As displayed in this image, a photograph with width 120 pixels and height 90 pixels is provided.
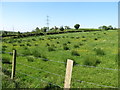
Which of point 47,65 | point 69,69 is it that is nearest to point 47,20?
point 47,65

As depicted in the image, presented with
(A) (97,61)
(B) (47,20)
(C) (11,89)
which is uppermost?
(B) (47,20)

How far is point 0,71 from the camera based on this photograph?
923cm

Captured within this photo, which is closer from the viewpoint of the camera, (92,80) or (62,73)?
(92,80)

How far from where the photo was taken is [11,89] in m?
6.66

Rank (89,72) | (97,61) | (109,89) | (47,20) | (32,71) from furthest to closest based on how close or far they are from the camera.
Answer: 1. (47,20)
2. (97,61)
3. (32,71)
4. (89,72)
5. (109,89)

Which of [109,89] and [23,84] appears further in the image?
[23,84]

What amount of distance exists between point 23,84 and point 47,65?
11.0 feet

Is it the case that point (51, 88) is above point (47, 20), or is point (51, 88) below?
below

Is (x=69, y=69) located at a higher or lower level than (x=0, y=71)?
higher

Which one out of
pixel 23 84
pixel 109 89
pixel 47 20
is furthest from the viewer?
pixel 47 20

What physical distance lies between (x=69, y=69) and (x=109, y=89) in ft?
8.40

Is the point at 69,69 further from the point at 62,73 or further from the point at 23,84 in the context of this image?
the point at 62,73

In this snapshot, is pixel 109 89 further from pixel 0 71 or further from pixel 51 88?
pixel 0 71

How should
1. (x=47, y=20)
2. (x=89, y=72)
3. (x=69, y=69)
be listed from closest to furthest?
(x=69, y=69)
(x=89, y=72)
(x=47, y=20)
